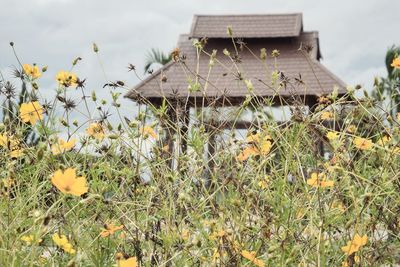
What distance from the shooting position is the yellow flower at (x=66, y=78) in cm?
289

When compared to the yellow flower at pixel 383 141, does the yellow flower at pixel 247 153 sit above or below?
below

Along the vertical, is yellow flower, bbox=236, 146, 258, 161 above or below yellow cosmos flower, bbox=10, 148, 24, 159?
above

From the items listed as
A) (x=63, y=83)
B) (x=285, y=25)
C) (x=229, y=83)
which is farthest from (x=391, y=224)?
(x=285, y=25)

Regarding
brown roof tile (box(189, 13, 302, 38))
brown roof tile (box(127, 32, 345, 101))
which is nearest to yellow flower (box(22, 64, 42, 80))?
brown roof tile (box(127, 32, 345, 101))

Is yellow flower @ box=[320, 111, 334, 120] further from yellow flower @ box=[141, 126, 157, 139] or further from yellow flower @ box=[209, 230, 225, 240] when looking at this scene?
yellow flower @ box=[209, 230, 225, 240]

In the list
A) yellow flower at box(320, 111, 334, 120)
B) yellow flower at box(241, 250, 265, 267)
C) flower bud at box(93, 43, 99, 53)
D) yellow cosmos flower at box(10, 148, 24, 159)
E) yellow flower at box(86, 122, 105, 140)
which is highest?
flower bud at box(93, 43, 99, 53)

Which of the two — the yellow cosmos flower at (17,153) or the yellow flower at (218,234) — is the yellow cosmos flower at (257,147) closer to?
the yellow flower at (218,234)

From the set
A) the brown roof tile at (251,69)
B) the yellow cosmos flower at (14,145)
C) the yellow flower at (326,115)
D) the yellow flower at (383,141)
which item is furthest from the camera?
the brown roof tile at (251,69)

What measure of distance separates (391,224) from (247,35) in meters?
12.1

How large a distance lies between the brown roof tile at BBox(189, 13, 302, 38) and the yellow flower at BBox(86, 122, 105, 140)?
A: 35.5 ft

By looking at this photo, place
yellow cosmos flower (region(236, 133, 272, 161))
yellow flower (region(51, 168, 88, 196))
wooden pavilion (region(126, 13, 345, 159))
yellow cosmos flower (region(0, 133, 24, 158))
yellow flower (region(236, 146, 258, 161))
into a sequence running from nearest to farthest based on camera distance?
yellow flower (region(51, 168, 88, 196)), yellow cosmos flower (region(236, 133, 272, 161)), yellow flower (region(236, 146, 258, 161)), yellow cosmos flower (region(0, 133, 24, 158)), wooden pavilion (region(126, 13, 345, 159))

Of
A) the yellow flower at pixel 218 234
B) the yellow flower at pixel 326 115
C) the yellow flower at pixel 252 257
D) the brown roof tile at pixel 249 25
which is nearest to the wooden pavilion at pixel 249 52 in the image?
the brown roof tile at pixel 249 25

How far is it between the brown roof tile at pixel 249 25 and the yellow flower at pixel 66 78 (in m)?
11.2

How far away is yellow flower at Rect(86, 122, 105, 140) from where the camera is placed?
3232mm
